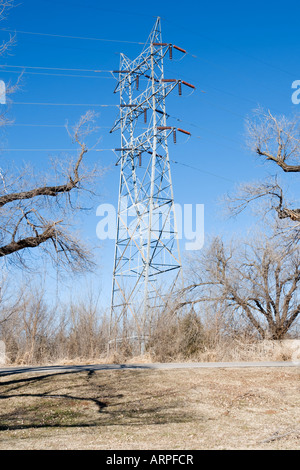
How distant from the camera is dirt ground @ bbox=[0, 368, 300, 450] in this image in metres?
7.65

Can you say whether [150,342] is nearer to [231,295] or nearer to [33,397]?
[231,295]

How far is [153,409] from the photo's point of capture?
10.8 meters

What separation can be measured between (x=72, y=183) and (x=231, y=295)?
1457 centimetres

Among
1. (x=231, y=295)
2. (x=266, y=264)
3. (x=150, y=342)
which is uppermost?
(x=266, y=264)

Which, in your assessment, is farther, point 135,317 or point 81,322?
point 81,322

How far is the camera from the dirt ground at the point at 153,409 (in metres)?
7.65

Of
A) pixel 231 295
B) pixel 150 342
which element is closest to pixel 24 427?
pixel 150 342

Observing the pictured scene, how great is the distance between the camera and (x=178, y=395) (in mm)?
12055

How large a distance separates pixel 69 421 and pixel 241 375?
643cm

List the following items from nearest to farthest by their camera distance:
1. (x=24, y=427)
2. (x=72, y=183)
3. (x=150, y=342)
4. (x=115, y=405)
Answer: (x=24, y=427), (x=115, y=405), (x=72, y=183), (x=150, y=342)
